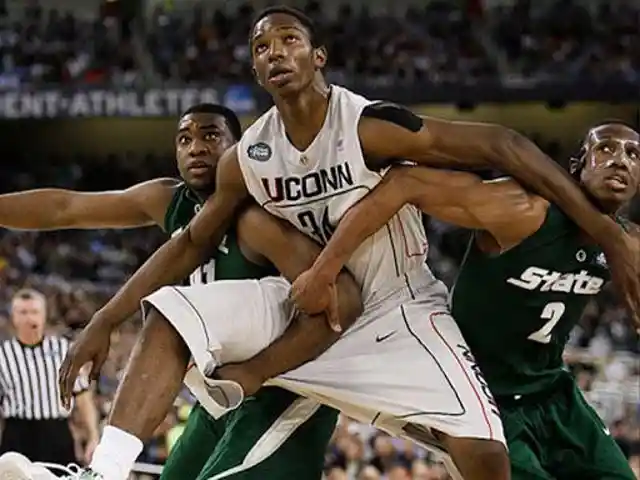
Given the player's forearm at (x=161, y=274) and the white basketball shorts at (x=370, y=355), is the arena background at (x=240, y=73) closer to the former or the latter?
the player's forearm at (x=161, y=274)

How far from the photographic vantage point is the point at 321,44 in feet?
12.6

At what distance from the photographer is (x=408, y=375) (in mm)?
3768

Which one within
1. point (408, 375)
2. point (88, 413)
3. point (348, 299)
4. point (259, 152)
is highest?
point (259, 152)

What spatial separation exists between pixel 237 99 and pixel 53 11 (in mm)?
4188

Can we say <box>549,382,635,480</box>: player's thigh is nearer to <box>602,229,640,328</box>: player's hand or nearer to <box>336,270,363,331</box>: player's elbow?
<box>602,229,640,328</box>: player's hand

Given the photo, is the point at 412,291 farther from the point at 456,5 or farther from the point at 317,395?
the point at 456,5

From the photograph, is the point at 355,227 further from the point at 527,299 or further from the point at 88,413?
the point at 88,413

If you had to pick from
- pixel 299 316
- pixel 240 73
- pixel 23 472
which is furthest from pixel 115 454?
pixel 240 73

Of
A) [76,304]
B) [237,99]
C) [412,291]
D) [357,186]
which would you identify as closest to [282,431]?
A: [412,291]

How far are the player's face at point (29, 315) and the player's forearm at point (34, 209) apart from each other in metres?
2.71

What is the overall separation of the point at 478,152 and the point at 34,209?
169cm

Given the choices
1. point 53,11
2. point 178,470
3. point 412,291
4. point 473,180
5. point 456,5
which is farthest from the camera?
point 53,11

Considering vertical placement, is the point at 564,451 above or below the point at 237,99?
below

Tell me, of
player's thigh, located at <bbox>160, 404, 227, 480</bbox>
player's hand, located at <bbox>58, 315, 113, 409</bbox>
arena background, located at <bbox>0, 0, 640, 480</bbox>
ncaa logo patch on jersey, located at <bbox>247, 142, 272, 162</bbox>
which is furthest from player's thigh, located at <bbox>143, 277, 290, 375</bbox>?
arena background, located at <bbox>0, 0, 640, 480</bbox>
